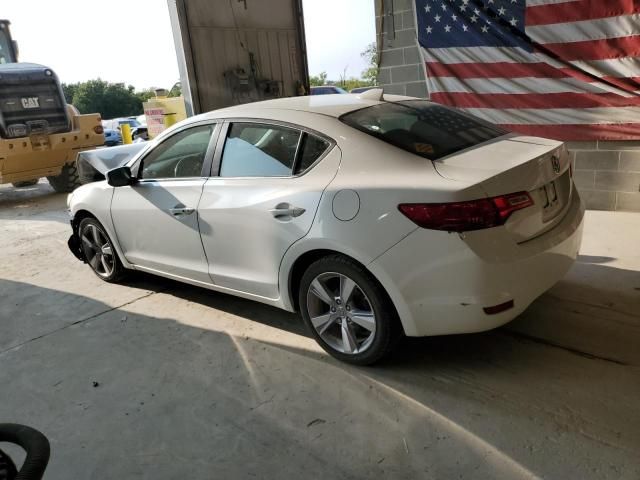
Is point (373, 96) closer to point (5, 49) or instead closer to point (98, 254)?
point (98, 254)

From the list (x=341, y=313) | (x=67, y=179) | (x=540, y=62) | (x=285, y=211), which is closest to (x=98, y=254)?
(x=285, y=211)

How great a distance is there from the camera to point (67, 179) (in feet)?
34.6

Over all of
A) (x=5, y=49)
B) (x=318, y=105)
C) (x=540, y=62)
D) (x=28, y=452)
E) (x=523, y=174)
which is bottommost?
(x=28, y=452)

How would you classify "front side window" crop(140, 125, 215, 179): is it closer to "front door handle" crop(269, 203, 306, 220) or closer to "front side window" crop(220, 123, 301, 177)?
"front side window" crop(220, 123, 301, 177)

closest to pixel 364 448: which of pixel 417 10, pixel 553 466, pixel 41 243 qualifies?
pixel 553 466

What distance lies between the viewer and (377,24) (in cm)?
678

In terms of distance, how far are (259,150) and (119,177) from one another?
140 cm

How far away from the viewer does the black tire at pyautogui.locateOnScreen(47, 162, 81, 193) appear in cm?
1049

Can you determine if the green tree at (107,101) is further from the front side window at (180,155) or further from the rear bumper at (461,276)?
the rear bumper at (461,276)

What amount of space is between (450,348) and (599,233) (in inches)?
107

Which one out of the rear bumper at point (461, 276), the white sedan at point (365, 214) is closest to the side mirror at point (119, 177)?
the white sedan at point (365, 214)

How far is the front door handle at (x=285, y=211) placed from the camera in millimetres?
3021

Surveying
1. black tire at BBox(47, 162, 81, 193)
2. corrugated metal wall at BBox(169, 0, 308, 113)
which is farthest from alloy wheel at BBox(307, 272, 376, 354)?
black tire at BBox(47, 162, 81, 193)

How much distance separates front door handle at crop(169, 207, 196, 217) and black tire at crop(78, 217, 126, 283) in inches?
46.3
